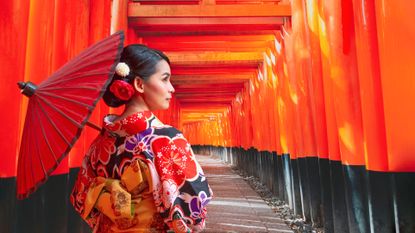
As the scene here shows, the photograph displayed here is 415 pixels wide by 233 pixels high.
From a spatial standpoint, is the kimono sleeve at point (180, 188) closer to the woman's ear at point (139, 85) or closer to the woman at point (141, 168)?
the woman at point (141, 168)

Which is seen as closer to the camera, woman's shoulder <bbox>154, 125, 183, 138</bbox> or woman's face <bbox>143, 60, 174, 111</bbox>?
woman's shoulder <bbox>154, 125, 183, 138</bbox>

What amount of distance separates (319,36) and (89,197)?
416 cm

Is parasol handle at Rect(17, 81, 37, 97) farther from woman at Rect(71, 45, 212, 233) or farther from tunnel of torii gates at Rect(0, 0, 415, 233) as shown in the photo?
tunnel of torii gates at Rect(0, 0, 415, 233)

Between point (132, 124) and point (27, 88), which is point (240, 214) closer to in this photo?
point (132, 124)

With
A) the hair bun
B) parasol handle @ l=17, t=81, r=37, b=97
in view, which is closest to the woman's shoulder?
the hair bun

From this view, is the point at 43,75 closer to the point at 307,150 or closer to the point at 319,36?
the point at 319,36

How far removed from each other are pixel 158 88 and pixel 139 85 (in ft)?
0.30

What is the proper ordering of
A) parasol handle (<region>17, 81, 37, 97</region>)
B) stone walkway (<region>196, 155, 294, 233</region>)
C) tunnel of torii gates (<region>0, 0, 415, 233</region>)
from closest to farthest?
parasol handle (<region>17, 81, 37, 97</region>) < tunnel of torii gates (<region>0, 0, 415, 233</region>) < stone walkway (<region>196, 155, 294, 233</region>)

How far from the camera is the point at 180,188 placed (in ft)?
4.25

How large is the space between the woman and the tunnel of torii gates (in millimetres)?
1006

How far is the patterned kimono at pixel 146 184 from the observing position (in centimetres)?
128

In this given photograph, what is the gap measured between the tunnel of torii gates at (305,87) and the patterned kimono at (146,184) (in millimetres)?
1061

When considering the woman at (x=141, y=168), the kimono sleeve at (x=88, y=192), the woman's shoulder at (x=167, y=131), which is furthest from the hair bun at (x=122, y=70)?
the kimono sleeve at (x=88, y=192)

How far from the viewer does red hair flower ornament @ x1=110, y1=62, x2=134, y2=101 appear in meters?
1.41
